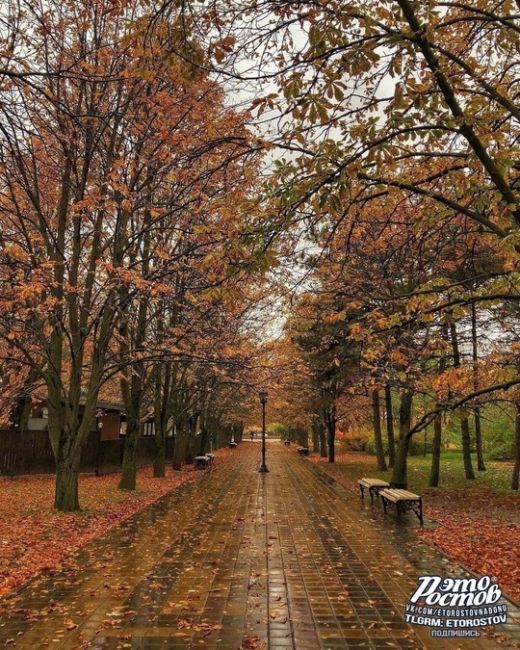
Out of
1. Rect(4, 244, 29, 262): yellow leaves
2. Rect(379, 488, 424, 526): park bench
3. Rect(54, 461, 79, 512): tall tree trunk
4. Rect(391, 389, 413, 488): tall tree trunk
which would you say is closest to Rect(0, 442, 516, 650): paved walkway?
Rect(379, 488, 424, 526): park bench

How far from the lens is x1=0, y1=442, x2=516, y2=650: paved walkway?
486cm

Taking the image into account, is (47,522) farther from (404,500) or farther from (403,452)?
(403,452)

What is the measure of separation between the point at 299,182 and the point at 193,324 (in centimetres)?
931

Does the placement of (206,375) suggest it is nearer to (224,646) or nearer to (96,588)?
(96,588)

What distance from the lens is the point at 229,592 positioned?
20.3 ft

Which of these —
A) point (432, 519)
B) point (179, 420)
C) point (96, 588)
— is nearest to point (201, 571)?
point (96, 588)

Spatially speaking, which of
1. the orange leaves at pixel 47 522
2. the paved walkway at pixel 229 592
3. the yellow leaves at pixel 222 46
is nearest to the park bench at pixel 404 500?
the paved walkway at pixel 229 592

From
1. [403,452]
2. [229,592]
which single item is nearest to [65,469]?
[229,592]

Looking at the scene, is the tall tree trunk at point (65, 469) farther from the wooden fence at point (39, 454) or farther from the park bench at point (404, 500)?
the wooden fence at point (39, 454)

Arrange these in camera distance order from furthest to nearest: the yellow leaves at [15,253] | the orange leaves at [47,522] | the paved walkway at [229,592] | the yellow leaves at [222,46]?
1. the yellow leaves at [15,253]
2. the orange leaves at [47,522]
3. the yellow leaves at [222,46]
4. the paved walkway at [229,592]

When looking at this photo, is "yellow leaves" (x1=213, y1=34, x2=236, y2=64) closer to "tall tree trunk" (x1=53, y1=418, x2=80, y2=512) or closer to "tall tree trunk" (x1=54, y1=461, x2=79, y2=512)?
"tall tree trunk" (x1=53, y1=418, x2=80, y2=512)

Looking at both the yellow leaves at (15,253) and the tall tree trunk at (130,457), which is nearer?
the yellow leaves at (15,253)

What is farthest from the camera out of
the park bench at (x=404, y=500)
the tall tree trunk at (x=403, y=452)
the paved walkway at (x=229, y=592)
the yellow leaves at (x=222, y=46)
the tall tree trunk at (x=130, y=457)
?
the tall tree trunk at (x=130, y=457)

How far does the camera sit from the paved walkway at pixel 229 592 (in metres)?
4.86
